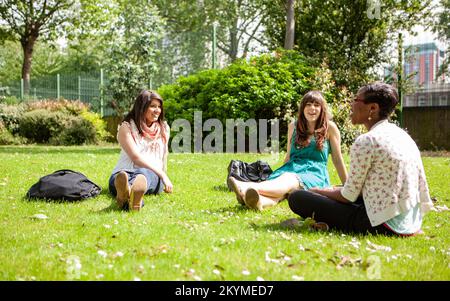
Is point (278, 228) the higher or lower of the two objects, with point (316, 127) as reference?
lower

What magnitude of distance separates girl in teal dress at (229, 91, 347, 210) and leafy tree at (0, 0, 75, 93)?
2515 cm

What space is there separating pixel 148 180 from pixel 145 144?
502 mm

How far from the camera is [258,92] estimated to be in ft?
44.8

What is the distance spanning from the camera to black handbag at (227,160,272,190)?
670cm

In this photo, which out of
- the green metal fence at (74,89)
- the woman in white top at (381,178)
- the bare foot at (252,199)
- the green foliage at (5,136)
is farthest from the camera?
the green metal fence at (74,89)

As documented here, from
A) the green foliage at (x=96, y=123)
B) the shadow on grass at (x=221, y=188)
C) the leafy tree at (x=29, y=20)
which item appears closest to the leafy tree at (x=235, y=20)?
the leafy tree at (x=29, y=20)

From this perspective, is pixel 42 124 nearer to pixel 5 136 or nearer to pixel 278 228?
pixel 5 136

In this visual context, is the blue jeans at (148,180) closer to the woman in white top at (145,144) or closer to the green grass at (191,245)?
the woman in white top at (145,144)

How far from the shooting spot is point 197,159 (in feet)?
35.9

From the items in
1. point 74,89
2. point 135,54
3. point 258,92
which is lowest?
point 258,92

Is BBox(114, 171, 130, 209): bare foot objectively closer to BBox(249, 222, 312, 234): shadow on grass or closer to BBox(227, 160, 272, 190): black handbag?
BBox(249, 222, 312, 234): shadow on grass

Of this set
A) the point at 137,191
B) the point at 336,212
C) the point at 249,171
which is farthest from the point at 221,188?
the point at 336,212

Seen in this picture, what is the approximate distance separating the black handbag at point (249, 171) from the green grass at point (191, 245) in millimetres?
424

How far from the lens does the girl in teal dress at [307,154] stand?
5.94 metres
